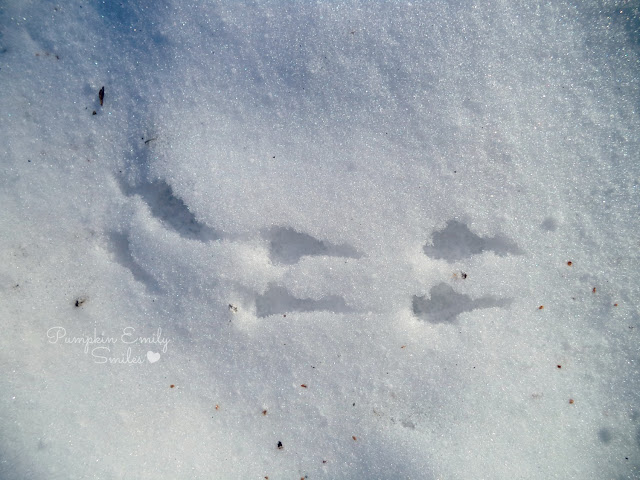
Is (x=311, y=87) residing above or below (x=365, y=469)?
above

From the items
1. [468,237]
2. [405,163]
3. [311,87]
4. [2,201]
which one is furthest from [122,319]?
[468,237]

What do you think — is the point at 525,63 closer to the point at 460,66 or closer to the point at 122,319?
the point at 460,66

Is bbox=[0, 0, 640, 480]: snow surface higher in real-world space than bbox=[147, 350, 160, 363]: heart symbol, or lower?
higher

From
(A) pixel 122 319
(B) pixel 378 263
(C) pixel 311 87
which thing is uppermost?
(C) pixel 311 87

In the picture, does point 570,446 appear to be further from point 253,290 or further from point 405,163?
point 253,290

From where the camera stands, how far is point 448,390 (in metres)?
1.90

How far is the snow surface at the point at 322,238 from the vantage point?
1.89 m

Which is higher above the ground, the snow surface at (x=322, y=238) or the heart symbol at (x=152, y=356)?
the snow surface at (x=322, y=238)

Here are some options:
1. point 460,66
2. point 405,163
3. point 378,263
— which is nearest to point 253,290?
point 378,263

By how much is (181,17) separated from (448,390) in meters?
2.23

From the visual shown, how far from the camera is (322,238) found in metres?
1.94

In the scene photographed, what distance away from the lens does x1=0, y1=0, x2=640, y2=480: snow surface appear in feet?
6.20

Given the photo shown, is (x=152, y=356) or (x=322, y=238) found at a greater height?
(x=322, y=238)

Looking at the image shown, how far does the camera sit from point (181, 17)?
6.32 feet
